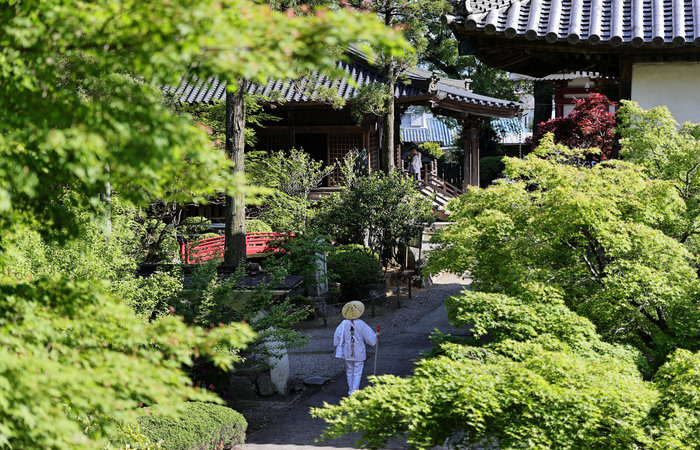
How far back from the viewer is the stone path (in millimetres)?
9359

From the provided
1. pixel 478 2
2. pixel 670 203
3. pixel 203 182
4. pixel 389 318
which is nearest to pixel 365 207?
pixel 389 318

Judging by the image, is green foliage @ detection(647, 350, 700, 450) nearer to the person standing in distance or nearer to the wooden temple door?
the person standing in distance

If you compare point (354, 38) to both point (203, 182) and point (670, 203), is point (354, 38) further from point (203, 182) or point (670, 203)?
point (670, 203)

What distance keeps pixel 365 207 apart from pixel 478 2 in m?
8.42

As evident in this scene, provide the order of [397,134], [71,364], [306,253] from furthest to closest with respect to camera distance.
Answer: [397,134] → [306,253] → [71,364]

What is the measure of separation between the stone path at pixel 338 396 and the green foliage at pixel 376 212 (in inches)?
93.8

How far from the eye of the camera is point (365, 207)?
1792cm

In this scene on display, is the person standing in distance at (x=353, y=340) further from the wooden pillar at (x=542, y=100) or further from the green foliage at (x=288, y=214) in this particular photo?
the wooden pillar at (x=542, y=100)

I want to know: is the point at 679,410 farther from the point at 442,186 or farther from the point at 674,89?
the point at 442,186

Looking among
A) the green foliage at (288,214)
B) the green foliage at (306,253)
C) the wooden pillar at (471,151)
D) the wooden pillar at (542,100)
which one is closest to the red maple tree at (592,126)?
the green foliage at (306,253)

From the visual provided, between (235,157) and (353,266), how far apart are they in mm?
5462

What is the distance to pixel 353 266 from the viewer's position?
17.7 meters

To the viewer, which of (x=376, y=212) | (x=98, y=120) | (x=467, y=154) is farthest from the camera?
(x=467, y=154)

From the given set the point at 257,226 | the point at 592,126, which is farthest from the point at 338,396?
the point at 257,226
